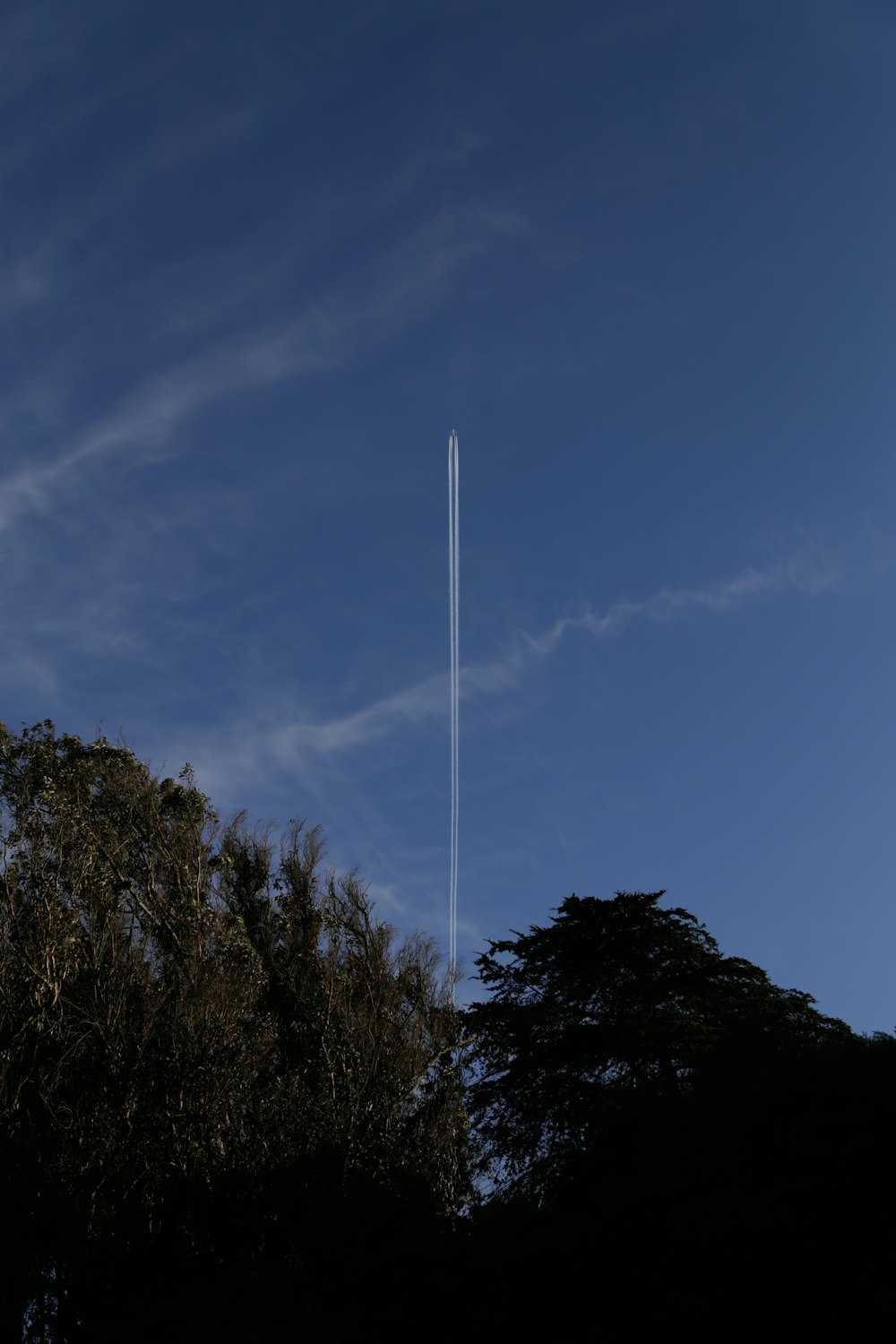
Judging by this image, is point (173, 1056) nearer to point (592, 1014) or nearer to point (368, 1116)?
point (368, 1116)

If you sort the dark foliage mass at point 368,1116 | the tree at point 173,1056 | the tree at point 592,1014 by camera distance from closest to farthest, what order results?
the dark foliage mass at point 368,1116
the tree at point 173,1056
the tree at point 592,1014

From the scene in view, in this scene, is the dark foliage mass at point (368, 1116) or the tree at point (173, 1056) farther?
the tree at point (173, 1056)

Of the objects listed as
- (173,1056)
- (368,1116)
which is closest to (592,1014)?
(368,1116)

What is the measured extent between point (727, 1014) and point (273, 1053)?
10631 millimetres

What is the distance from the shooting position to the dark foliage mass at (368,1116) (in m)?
9.70

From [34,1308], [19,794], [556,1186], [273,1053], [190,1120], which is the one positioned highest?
[19,794]

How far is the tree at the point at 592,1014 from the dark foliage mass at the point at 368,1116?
0.25ft

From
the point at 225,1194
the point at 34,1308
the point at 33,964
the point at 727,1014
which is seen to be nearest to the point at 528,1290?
the point at 34,1308

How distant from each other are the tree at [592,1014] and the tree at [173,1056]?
5.42ft

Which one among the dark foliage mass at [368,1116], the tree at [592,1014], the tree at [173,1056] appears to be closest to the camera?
the dark foliage mass at [368,1116]

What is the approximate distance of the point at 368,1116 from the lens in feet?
74.5

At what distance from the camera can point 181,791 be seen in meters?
28.6

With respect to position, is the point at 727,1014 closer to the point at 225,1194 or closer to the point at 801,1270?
the point at 225,1194

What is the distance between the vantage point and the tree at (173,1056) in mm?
16984
